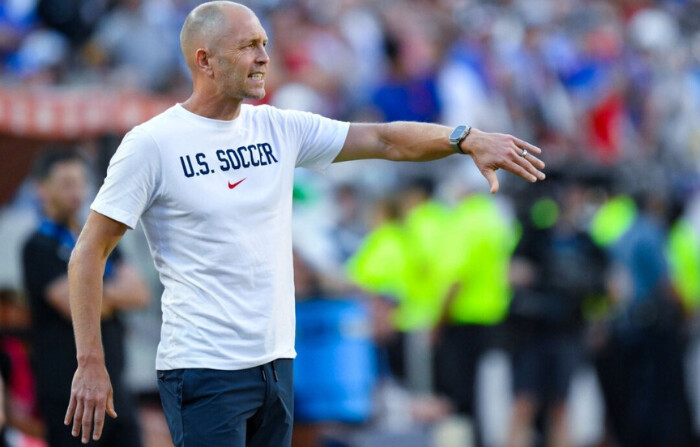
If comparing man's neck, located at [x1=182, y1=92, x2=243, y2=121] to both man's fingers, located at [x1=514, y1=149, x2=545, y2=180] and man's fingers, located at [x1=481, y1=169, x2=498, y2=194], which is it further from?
man's fingers, located at [x1=514, y1=149, x2=545, y2=180]

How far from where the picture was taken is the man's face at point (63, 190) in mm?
6926

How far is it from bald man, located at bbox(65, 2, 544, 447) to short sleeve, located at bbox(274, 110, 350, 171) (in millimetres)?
187

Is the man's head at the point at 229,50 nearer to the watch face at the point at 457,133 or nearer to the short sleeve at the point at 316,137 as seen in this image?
the short sleeve at the point at 316,137

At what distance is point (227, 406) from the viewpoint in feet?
15.3

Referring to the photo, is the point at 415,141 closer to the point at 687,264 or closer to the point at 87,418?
the point at 87,418

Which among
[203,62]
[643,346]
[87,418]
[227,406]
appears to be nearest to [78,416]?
[87,418]

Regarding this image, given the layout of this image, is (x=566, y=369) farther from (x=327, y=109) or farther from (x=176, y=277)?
(x=176, y=277)

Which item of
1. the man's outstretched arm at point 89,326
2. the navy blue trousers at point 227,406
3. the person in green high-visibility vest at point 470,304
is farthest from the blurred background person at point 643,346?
the man's outstretched arm at point 89,326

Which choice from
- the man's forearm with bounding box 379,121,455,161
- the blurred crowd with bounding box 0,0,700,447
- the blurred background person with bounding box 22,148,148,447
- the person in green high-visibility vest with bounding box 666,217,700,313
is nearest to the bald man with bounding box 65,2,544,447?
the man's forearm with bounding box 379,121,455,161

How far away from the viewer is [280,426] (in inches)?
191

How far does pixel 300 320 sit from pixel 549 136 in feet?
17.4

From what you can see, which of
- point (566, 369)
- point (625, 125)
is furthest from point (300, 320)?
point (625, 125)

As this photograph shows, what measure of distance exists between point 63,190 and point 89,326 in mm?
2482

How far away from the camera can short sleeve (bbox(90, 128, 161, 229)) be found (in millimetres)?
4562
